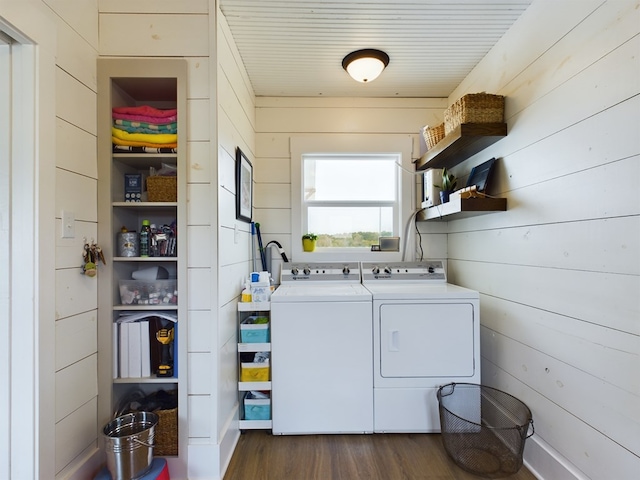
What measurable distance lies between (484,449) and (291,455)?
104 centimetres

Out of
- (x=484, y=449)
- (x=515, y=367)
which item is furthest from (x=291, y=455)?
(x=515, y=367)

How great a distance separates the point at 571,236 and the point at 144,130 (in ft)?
6.55

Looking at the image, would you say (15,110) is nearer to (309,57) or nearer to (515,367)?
(309,57)

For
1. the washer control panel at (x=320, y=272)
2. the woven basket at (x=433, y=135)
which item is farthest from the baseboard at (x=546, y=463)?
the woven basket at (x=433, y=135)

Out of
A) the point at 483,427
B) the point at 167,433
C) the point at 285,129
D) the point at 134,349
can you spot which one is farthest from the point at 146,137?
the point at 483,427

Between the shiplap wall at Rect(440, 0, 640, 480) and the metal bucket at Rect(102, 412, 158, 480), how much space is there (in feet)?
5.86

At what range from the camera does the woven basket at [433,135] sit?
204 centimetres

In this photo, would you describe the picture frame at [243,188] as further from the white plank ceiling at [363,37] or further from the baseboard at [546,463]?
the baseboard at [546,463]

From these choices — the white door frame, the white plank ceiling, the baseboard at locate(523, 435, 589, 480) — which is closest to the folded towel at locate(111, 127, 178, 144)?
the white door frame

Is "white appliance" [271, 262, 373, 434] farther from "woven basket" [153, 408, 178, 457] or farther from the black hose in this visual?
the black hose

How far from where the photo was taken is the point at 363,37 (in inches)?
69.9

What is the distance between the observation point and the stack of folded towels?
4.78 feet

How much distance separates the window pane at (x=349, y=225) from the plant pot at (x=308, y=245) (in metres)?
0.10

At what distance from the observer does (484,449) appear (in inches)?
63.2
